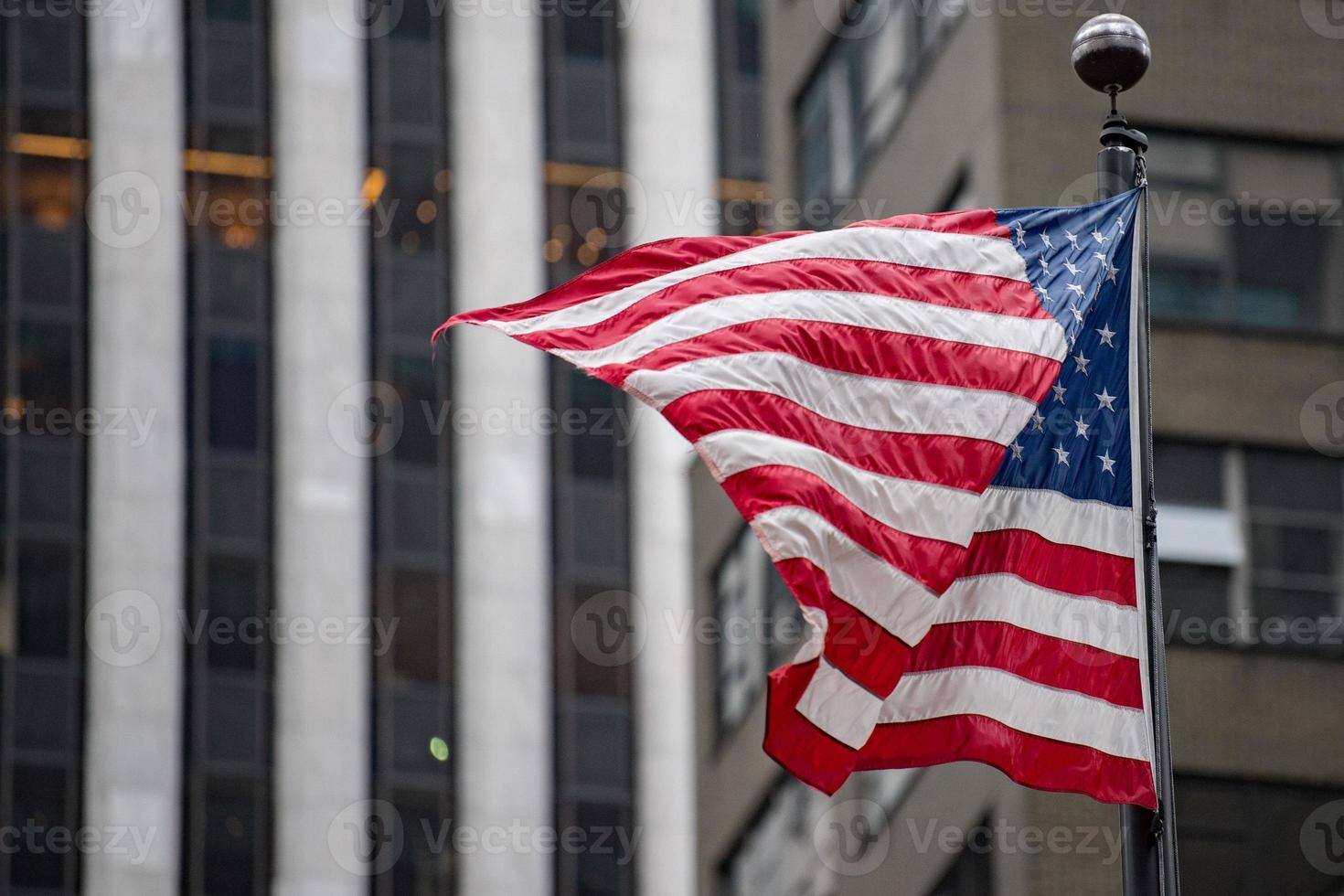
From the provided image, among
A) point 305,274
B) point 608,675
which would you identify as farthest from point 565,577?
point 305,274

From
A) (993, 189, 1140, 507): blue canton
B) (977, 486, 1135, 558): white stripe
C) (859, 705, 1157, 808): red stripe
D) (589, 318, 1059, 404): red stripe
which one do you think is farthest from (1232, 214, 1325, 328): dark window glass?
(859, 705, 1157, 808): red stripe

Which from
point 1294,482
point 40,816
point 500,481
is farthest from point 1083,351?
point 500,481

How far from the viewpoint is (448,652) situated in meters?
47.7

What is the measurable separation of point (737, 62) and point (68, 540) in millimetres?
17292

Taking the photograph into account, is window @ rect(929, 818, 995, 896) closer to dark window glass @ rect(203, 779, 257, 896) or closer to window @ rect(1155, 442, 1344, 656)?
window @ rect(1155, 442, 1344, 656)

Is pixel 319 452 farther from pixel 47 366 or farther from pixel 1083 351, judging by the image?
pixel 1083 351

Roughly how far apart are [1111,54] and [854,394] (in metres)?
2.01

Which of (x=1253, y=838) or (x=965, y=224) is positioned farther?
(x=1253, y=838)

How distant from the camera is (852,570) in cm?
994

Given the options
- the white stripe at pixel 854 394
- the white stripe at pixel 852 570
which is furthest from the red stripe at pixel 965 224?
the white stripe at pixel 852 570

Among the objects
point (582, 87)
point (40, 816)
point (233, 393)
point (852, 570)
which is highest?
point (582, 87)

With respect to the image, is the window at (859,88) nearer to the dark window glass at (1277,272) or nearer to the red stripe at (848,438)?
the dark window glass at (1277,272)

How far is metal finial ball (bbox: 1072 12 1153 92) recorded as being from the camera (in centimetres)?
1096

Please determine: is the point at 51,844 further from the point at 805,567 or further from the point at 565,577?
the point at 805,567
